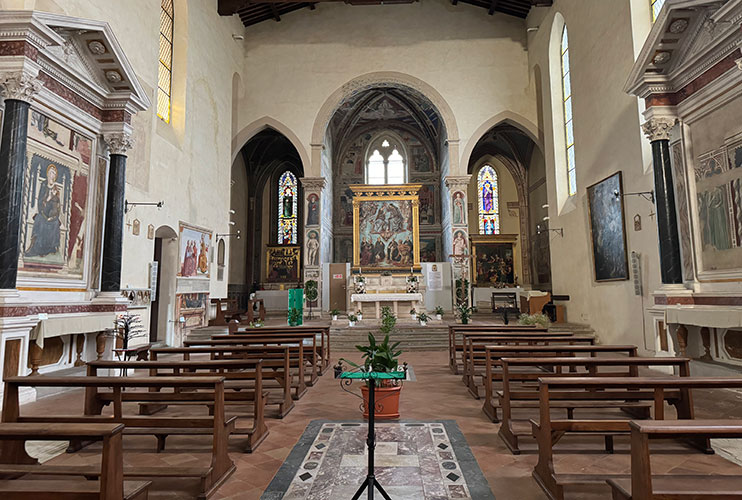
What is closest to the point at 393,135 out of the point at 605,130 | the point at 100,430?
the point at 605,130

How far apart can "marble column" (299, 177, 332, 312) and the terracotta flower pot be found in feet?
40.8

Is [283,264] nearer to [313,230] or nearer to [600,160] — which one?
[313,230]

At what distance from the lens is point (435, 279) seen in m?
17.7

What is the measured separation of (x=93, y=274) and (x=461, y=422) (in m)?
6.61

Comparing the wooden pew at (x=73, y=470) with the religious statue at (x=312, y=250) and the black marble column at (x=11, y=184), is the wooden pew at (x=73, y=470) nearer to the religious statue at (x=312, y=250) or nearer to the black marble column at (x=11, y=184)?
the black marble column at (x=11, y=184)

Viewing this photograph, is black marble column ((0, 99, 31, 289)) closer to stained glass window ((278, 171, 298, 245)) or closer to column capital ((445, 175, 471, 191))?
column capital ((445, 175, 471, 191))

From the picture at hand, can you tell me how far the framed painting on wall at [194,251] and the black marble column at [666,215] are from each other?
1100cm

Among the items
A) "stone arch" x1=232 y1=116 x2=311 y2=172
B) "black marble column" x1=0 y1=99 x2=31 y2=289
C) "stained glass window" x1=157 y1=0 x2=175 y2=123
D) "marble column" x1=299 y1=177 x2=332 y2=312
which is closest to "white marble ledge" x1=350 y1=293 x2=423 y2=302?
"marble column" x1=299 y1=177 x2=332 y2=312

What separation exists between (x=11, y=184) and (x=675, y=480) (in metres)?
7.41

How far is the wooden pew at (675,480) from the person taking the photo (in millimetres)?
2199

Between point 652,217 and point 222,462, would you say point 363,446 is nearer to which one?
point 222,462

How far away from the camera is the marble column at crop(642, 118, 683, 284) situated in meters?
7.68

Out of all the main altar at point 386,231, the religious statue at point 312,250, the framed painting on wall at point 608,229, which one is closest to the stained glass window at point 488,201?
the main altar at point 386,231

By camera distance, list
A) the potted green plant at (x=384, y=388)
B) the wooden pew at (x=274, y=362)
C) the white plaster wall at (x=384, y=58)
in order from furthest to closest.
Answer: the white plaster wall at (x=384, y=58)
the wooden pew at (x=274, y=362)
the potted green plant at (x=384, y=388)
